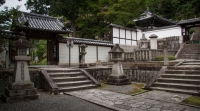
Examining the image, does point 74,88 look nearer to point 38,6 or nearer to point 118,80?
point 118,80

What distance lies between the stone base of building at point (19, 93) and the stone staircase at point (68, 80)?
1.19m

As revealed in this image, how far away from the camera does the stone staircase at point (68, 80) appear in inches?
330

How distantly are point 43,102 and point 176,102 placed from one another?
18.7 ft

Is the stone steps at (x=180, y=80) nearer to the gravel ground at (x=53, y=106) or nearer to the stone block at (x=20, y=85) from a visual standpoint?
the gravel ground at (x=53, y=106)

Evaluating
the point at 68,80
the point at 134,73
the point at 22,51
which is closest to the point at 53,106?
the point at 22,51

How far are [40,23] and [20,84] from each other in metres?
9.05

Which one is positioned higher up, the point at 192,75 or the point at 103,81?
the point at 192,75

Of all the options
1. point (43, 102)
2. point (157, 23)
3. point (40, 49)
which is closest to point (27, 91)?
point (43, 102)

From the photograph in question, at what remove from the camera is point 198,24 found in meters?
21.6

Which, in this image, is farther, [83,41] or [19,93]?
[83,41]

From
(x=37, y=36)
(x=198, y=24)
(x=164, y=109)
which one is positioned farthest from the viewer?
(x=198, y=24)

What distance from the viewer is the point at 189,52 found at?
57.2ft

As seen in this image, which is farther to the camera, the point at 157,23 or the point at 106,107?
the point at 157,23

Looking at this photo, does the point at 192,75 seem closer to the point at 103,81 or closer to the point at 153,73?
the point at 153,73
